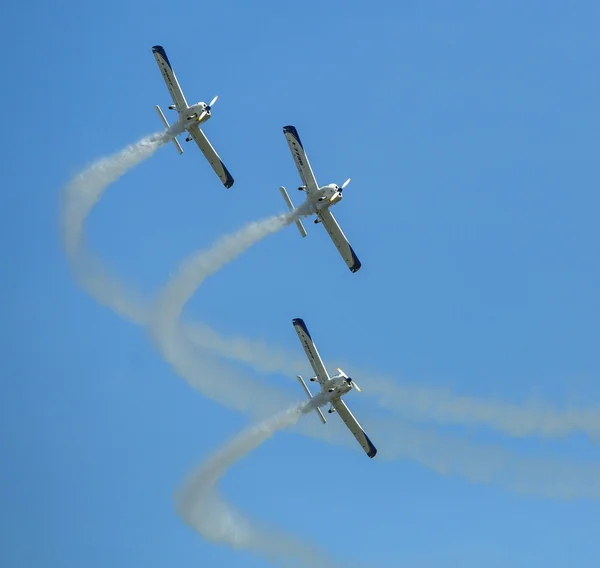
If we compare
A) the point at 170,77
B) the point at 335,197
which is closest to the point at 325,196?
the point at 335,197

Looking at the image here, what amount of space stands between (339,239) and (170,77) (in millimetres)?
13742

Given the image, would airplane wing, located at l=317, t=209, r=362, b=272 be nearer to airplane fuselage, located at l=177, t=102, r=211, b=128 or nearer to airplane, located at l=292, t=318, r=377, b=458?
airplane, located at l=292, t=318, r=377, b=458

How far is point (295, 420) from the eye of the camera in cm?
7881

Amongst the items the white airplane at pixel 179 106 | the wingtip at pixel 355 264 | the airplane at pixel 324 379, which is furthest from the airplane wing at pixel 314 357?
the white airplane at pixel 179 106

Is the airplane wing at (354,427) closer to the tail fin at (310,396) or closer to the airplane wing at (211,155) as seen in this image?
the tail fin at (310,396)

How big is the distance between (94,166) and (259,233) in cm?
1112

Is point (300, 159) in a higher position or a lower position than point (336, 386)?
higher

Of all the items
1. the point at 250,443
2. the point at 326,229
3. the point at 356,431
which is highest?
the point at 326,229

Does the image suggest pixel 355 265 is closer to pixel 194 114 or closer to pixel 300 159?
pixel 300 159

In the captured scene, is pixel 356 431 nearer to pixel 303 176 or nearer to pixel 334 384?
pixel 334 384

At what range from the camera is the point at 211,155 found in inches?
3243

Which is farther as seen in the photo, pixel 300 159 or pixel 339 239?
pixel 339 239

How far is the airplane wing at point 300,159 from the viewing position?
253 feet

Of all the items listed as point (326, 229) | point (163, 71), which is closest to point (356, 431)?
point (326, 229)
